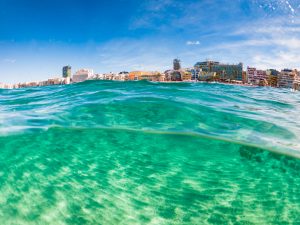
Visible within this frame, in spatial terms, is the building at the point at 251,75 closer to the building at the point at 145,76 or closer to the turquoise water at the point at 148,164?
the building at the point at 145,76

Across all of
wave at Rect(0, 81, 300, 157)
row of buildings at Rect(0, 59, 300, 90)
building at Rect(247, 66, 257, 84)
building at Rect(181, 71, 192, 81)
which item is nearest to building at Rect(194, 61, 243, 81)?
row of buildings at Rect(0, 59, 300, 90)

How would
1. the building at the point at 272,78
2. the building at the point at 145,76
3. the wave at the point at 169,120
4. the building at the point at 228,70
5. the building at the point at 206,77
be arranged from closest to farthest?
the wave at the point at 169,120
the building at the point at 145,76
the building at the point at 206,77
the building at the point at 272,78
the building at the point at 228,70

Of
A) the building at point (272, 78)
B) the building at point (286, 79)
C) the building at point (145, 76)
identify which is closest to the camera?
the building at point (286, 79)

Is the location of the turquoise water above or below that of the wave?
below

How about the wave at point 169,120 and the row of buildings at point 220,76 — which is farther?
the row of buildings at point 220,76

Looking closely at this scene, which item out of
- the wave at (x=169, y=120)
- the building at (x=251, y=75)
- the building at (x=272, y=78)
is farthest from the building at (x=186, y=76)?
the wave at (x=169, y=120)

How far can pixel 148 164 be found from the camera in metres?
5.32

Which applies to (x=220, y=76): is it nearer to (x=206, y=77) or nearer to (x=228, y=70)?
(x=228, y=70)

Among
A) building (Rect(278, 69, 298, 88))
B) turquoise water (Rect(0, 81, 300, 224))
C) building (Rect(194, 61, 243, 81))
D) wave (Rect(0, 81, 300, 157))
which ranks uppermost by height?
building (Rect(194, 61, 243, 81))

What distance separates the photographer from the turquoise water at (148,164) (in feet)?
12.1

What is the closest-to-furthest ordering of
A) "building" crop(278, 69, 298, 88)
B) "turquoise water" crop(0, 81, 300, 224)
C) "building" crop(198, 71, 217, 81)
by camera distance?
"turquoise water" crop(0, 81, 300, 224)
"building" crop(278, 69, 298, 88)
"building" crop(198, 71, 217, 81)

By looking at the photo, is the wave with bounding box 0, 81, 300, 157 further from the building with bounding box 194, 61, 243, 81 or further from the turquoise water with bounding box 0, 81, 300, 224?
the building with bounding box 194, 61, 243, 81

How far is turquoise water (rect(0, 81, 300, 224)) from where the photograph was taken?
3688mm

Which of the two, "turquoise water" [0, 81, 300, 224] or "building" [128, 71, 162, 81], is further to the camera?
"building" [128, 71, 162, 81]
